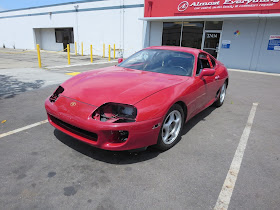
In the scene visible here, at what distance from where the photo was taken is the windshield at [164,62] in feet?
12.0

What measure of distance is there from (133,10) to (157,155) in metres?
17.0

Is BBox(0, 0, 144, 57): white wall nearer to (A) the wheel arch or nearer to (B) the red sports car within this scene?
(B) the red sports car

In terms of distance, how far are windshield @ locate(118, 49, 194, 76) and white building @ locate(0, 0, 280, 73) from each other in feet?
34.2

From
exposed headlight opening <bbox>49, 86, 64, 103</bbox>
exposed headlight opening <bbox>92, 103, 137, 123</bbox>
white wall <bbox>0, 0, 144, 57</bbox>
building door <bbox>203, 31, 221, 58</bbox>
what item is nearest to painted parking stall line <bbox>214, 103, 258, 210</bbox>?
exposed headlight opening <bbox>92, 103, 137, 123</bbox>

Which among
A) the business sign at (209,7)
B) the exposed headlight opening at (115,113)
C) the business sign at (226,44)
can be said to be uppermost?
the business sign at (209,7)

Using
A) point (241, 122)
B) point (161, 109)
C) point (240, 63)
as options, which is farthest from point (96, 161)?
point (240, 63)

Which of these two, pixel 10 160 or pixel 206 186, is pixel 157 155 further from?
pixel 10 160

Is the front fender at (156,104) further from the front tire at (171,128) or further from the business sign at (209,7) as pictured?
the business sign at (209,7)

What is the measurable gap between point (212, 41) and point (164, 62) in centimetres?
1224

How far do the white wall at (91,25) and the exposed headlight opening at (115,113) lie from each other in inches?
634

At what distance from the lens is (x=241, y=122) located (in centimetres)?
434

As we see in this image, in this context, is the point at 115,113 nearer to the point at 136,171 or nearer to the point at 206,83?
the point at 136,171

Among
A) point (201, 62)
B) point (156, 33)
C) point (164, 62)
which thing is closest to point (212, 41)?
point (156, 33)

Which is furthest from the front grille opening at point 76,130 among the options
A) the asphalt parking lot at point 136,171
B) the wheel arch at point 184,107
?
the wheel arch at point 184,107
